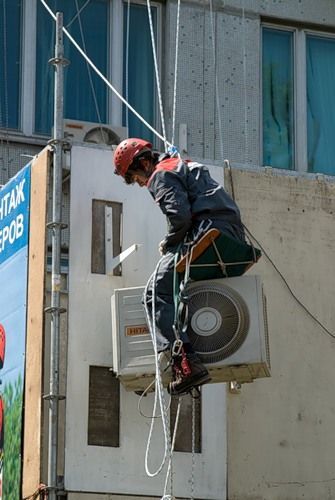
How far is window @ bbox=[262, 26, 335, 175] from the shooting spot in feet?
66.5

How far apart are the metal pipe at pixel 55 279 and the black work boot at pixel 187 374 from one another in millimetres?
1230

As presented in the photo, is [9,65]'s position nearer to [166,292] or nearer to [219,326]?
[166,292]

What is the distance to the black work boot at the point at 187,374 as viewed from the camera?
12.2 m

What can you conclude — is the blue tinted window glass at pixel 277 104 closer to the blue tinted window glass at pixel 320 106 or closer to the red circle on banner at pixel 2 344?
the blue tinted window glass at pixel 320 106

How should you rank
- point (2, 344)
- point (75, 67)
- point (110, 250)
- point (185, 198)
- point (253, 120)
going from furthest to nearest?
point (253, 120)
point (75, 67)
point (2, 344)
point (110, 250)
point (185, 198)

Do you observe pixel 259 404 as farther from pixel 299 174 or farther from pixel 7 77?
pixel 7 77

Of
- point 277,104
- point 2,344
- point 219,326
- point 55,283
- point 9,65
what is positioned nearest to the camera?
point 219,326

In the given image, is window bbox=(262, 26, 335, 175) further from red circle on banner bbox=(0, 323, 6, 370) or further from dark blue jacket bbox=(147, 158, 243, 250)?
dark blue jacket bbox=(147, 158, 243, 250)

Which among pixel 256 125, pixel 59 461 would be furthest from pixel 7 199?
pixel 256 125

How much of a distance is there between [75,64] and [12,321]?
606 centimetres

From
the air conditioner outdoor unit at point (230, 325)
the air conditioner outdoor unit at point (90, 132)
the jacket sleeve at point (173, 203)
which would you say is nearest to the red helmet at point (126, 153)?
the jacket sleeve at point (173, 203)

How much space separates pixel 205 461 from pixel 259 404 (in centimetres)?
80

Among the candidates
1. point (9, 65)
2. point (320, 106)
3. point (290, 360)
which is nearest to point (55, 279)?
point (290, 360)

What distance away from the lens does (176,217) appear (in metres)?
12.2
